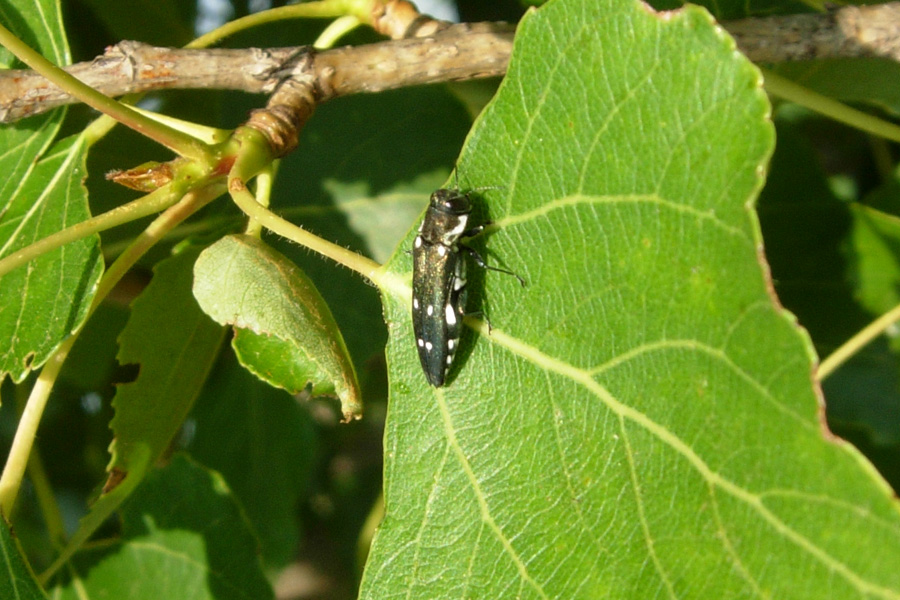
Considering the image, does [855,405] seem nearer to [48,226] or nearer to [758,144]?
[758,144]

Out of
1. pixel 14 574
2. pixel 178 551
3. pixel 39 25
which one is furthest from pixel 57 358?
pixel 178 551

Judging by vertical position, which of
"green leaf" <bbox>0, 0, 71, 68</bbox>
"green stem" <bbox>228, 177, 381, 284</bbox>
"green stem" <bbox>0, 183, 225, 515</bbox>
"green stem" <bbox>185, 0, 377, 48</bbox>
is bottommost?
"green stem" <bbox>0, 183, 225, 515</bbox>

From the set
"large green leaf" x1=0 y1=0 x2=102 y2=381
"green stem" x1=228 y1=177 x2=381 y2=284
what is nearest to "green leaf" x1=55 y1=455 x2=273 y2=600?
"large green leaf" x1=0 y1=0 x2=102 y2=381

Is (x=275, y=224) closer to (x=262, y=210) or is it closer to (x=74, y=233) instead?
(x=262, y=210)

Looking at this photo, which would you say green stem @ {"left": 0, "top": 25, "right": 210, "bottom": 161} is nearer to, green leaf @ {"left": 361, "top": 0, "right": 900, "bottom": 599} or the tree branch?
the tree branch

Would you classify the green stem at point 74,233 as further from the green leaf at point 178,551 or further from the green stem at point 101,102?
the green leaf at point 178,551

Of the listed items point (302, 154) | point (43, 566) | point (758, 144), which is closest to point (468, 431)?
point (758, 144)
